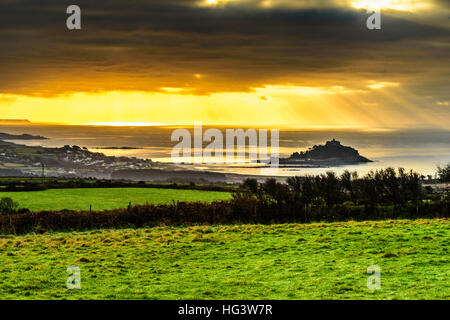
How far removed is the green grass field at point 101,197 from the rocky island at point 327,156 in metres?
50.0

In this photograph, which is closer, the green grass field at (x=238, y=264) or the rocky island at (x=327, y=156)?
the green grass field at (x=238, y=264)

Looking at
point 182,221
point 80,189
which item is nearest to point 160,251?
point 182,221

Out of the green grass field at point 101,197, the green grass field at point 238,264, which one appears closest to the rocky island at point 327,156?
the green grass field at point 101,197

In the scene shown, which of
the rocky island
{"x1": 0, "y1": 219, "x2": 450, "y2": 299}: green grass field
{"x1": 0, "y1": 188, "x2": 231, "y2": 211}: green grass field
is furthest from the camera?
the rocky island

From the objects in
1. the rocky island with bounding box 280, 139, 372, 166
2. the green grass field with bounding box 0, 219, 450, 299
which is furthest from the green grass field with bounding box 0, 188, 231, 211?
the rocky island with bounding box 280, 139, 372, 166

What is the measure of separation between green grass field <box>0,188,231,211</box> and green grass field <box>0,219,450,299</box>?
32.8m

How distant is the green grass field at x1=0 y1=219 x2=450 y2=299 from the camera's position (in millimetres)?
17484

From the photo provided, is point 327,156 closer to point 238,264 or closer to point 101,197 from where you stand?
point 101,197

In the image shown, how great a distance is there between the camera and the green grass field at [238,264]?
17.5 metres

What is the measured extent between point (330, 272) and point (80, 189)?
70.9 metres

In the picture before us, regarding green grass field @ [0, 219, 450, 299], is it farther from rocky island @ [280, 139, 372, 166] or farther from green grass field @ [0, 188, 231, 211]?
rocky island @ [280, 139, 372, 166]

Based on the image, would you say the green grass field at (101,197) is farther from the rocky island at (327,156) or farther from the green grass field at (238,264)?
the rocky island at (327,156)

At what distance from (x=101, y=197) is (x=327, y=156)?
7704 cm

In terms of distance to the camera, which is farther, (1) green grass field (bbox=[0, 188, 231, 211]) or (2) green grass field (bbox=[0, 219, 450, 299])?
(1) green grass field (bbox=[0, 188, 231, 211])
